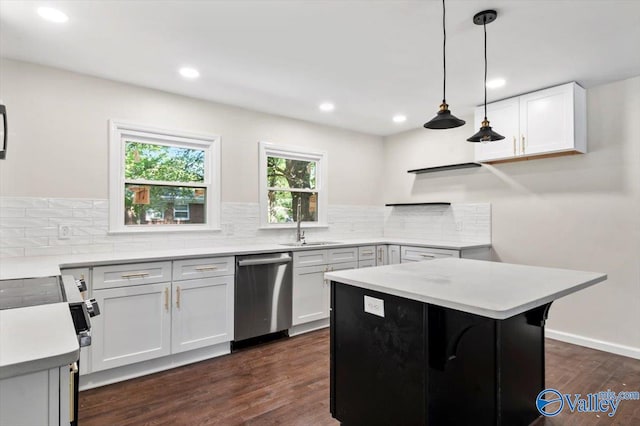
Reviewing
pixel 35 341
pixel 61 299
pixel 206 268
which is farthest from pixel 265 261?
pixel 35 341

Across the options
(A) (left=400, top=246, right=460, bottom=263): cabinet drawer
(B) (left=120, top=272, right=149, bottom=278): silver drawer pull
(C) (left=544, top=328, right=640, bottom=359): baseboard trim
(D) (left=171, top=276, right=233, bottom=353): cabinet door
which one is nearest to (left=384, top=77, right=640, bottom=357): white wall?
(C) (left=544, top=328, right=640, bottom=359): baseboard trim

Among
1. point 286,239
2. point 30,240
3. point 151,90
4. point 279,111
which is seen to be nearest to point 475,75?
point 279,111

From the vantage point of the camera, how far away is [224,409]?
2227mm

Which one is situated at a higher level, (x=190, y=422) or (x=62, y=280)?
(x=62, y=280)

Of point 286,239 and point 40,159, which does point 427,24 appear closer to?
point 286,239

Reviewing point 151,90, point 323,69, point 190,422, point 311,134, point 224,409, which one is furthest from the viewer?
point 311,134

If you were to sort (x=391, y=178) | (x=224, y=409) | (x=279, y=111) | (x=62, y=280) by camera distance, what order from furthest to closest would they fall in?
1. (x=391, y=178)
2. (x=279, y=111)
3. (x=224, y=409)
4. (x=62, y=280)

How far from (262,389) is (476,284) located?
1.70 meters

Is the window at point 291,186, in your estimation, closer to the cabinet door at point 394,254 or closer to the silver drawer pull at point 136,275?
the cabinet door at point 394,254

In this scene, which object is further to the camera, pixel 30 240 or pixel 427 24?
pixel 30 240

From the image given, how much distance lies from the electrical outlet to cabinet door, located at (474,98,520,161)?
4.05m

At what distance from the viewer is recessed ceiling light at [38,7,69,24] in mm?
2082

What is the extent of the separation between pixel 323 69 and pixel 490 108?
1.97 meters

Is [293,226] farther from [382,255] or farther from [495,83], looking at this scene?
[495,83]
